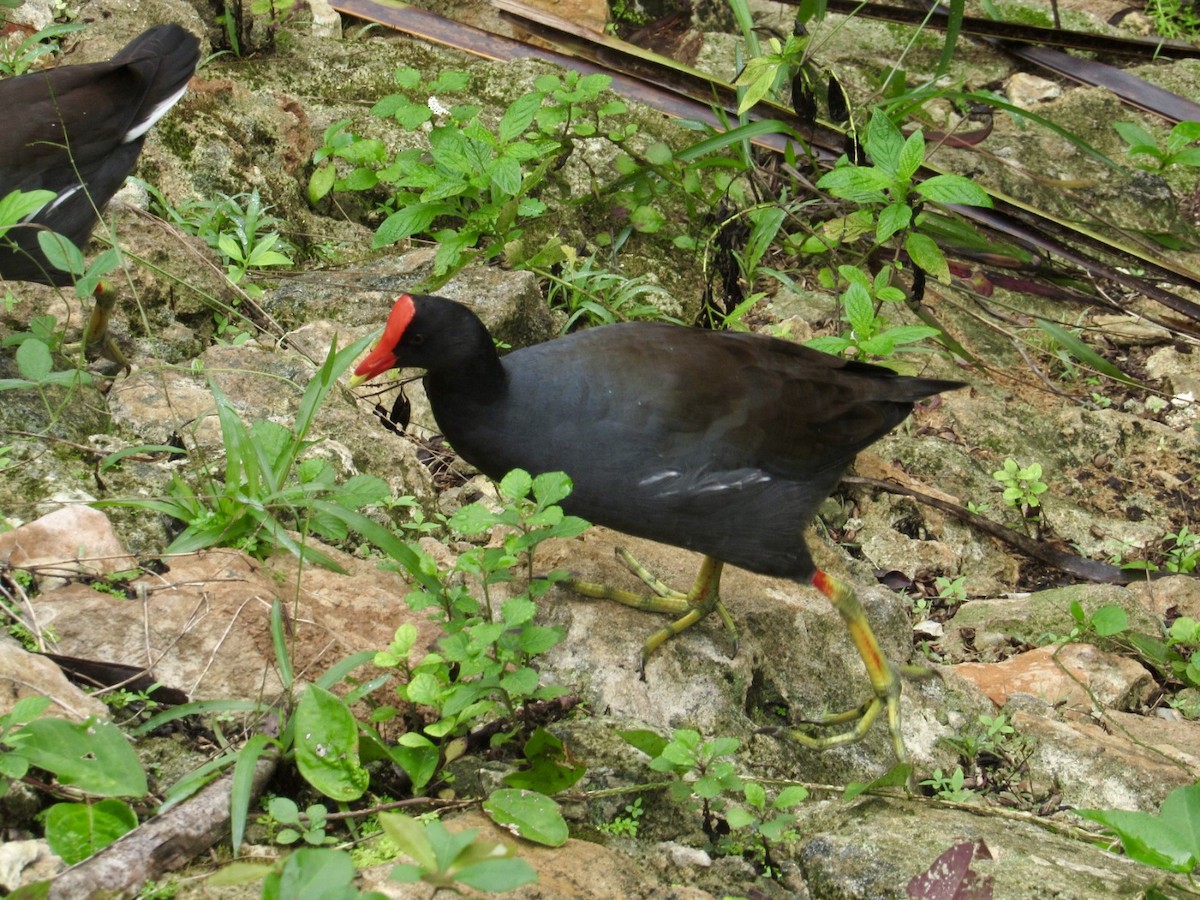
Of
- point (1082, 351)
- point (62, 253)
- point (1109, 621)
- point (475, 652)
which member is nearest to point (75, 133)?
point (62, 253)

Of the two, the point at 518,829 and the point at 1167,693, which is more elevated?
the point at 518,829

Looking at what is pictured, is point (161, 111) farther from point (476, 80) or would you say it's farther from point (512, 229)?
point (476, 80)

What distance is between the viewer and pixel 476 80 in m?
5.46

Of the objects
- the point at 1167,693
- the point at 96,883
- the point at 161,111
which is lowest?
the point at 1167,693

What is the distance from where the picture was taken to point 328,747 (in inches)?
80.4

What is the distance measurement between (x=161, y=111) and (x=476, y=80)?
1.86 meters

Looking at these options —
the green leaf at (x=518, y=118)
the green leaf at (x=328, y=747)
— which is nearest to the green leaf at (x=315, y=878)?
the green leaf at (x=328, y=747)

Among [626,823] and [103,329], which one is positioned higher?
[103,329]

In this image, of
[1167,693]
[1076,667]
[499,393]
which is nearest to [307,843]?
[499,393]

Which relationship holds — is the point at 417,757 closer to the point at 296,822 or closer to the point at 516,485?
the point at 296,822

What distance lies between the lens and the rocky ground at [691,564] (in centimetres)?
236

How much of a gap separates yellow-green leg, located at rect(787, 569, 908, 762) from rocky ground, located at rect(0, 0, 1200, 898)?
Result: 0.15ft

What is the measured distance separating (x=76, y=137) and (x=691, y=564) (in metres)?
2.29

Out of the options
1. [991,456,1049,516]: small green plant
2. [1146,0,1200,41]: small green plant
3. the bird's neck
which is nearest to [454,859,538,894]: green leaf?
the bird's neck
